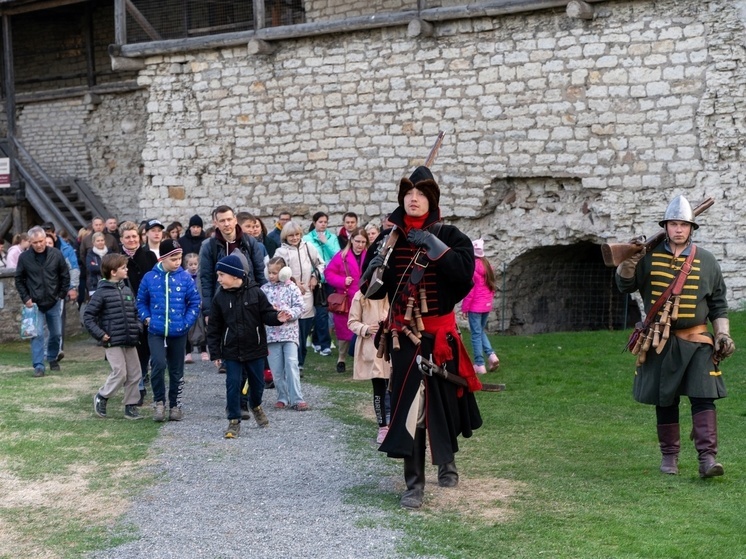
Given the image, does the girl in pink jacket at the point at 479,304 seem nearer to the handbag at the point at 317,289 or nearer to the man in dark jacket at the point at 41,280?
the handbag at the point at 317,289

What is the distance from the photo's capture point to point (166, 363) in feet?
28.0

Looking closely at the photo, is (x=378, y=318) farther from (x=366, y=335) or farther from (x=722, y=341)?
(x=722, y=341)

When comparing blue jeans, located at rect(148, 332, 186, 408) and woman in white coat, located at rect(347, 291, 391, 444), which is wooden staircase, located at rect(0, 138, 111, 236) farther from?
woman in white coat, located at rect(347, 291, 391, 444)

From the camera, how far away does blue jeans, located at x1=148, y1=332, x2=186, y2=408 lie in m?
8.39

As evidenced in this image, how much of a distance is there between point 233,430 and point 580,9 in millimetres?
7963

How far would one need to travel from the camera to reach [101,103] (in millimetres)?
22375

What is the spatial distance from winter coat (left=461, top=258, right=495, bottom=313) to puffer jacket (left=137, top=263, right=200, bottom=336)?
10.1 feet

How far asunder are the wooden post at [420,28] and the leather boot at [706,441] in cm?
931

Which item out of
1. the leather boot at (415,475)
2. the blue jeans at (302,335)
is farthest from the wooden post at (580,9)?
the leather boot at (415,475)

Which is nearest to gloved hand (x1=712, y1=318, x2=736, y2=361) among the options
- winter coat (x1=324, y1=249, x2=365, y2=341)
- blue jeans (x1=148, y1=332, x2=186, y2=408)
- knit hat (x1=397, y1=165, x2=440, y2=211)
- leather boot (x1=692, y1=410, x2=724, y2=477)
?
leather boot (x1=692, y1=410, x2=724, y2=477)

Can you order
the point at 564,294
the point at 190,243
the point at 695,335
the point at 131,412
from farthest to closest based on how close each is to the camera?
the point at 564,294, the point at 190,243, the point at 131,412, the point at 695,335

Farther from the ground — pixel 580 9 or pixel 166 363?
pixel 580 9

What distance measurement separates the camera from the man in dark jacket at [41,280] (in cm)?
1135

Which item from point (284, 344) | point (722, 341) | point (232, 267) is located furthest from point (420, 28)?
point (722, 341)
